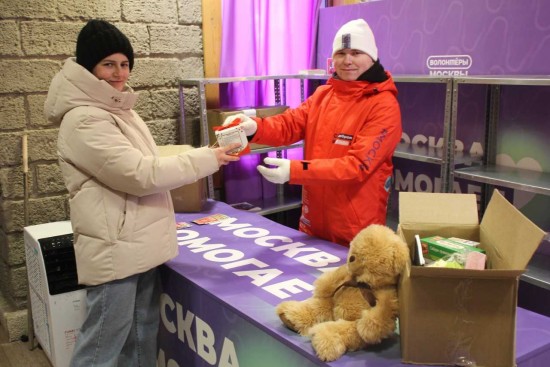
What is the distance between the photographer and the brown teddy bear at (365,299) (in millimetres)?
1311

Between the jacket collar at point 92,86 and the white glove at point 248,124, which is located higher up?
the jacket collar at point 92,86

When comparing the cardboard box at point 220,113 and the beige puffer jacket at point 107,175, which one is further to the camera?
the cardboard box at point 220,113

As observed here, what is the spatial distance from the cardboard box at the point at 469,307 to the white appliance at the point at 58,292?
5.70ft

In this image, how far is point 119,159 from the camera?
176 centimetres

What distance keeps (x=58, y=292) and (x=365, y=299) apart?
1649 millimetres

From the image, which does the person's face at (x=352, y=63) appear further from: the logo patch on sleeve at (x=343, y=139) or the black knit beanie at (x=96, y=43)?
the black knit beanie at (x=96, y=43)

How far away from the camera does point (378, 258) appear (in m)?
1.32

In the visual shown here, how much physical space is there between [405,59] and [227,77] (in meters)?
1.10

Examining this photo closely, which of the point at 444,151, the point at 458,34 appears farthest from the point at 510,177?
the point at 458,34

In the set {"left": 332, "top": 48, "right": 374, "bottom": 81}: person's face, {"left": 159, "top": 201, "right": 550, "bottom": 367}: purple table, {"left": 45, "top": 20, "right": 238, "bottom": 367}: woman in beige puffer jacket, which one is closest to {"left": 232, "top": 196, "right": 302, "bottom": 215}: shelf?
{"left": 159, "top": 201, "right": 550, "bottom": 367}: purple table

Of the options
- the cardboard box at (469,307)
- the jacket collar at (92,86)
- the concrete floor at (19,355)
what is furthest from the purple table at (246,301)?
the concrete floor at (19,355)

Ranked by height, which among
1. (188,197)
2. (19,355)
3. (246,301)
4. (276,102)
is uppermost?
(276,102)

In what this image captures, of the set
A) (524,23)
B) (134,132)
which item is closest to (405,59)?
(524,23)

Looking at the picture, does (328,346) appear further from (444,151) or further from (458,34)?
(458,34)
